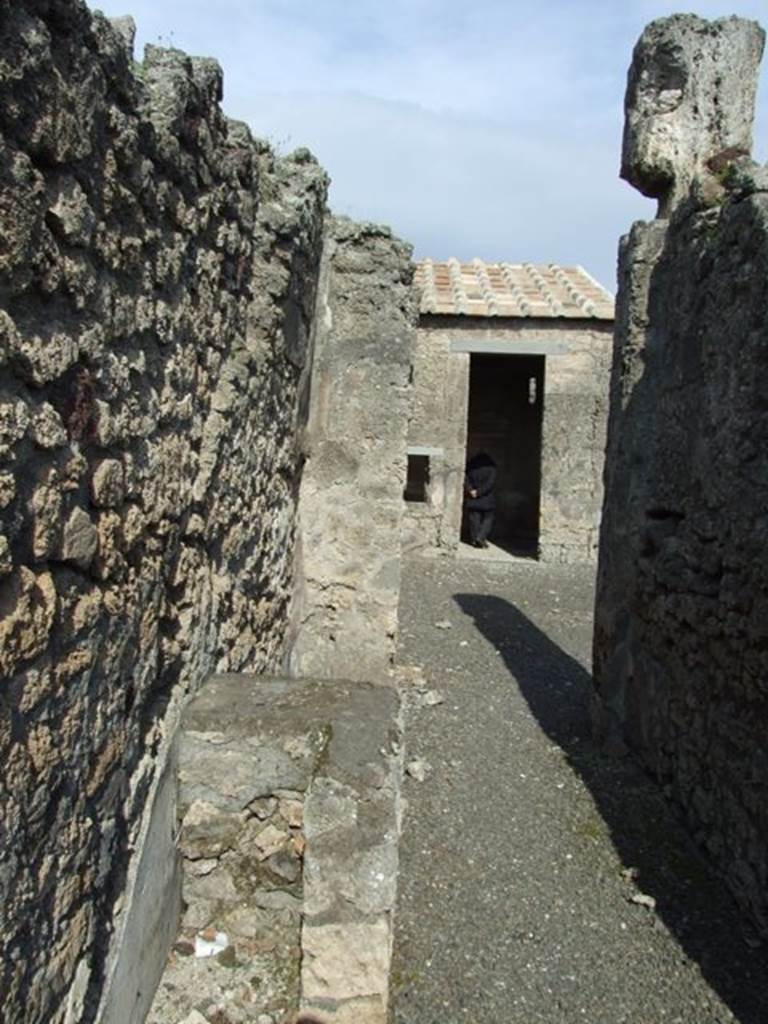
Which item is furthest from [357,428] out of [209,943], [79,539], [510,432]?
[510,432]

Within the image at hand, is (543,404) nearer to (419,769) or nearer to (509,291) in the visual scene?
(509,291)

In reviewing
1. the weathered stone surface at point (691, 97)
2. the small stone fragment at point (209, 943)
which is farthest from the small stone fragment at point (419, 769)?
the weathered stone surface at point (691, 97)

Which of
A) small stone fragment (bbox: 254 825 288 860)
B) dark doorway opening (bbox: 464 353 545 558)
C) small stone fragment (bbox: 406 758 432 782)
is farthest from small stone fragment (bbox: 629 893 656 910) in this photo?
dark doorway opening (bbox: 464 353 545 558)

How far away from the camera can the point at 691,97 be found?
5.00 m

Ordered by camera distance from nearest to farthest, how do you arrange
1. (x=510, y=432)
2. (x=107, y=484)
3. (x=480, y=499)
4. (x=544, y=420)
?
1. (x=107, y=484)
2. (x=544, y=420)
3. (x=480, y=499)
4. (x=510, y=432)

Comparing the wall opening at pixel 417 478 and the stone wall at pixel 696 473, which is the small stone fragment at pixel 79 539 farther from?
the wall opening at pixel 417 478

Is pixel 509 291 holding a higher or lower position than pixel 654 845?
higher

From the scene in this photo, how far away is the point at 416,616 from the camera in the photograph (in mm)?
7723

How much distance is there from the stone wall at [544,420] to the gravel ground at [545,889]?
527 cm

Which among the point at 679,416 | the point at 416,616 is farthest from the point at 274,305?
the point at 416,616

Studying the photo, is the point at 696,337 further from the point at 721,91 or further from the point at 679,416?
the point at 721,91

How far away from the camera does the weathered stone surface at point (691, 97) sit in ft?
16.3

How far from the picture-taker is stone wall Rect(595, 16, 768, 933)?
3.46 m

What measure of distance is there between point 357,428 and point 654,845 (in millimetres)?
2442
